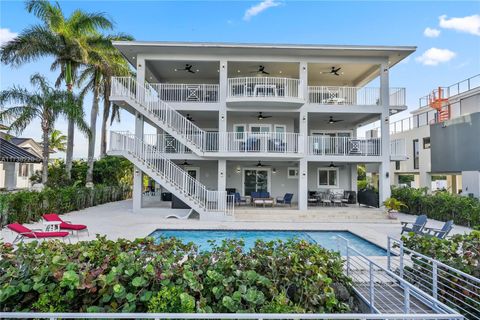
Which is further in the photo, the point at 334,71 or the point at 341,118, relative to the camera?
the point at 341,118

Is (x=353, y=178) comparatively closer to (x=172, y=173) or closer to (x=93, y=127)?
(x=172, y=173)

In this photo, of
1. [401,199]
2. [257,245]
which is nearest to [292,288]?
[257,245]

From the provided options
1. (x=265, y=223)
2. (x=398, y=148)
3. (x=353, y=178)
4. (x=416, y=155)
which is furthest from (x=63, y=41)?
(x=416, y=155)

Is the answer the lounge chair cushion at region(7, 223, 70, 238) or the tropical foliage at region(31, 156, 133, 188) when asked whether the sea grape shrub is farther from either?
the tropical foliage at region(31, 156, 133, 188)

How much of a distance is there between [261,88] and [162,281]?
14080mm

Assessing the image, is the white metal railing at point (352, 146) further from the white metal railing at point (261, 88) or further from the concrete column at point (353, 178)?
the concrete column at point (353, 178)

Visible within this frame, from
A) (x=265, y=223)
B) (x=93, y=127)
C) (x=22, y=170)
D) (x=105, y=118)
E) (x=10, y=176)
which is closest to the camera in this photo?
(x=265, y=223)

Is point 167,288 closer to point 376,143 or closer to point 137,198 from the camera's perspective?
point 137,198

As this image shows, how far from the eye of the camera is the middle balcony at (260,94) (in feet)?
50.9

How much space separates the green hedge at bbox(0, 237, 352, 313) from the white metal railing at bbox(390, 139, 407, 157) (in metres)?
14.5

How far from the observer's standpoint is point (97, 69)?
2234 centimetres

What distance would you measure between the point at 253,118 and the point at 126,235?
37.9 feet

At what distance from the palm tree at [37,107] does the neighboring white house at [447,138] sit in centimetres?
2751

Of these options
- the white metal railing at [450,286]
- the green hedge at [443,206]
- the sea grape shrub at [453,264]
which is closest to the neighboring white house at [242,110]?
the green hedge at [443,206]
